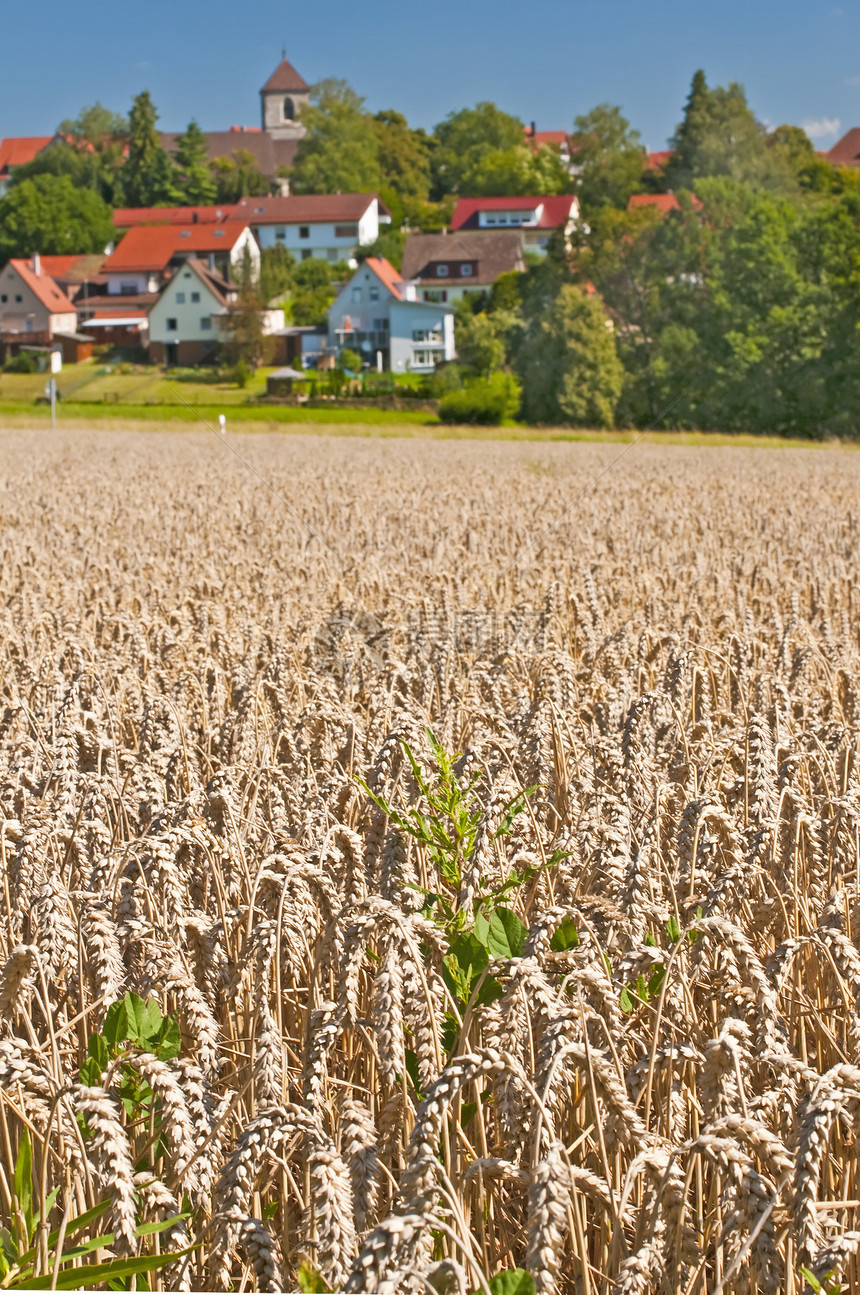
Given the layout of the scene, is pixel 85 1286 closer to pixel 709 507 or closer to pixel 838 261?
pixel 709 507

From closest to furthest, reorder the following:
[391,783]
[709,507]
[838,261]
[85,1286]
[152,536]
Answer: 1. [85,1286]
2. [391,783]
3. [152,536]
4. [709,507]
5. [838,261]

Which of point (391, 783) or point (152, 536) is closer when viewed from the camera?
point (391, 783)

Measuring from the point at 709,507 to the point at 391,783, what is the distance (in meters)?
11.9

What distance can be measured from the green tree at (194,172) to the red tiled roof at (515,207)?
34.3 metres

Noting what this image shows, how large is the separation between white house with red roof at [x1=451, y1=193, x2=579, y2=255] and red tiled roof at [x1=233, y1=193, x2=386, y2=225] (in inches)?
384

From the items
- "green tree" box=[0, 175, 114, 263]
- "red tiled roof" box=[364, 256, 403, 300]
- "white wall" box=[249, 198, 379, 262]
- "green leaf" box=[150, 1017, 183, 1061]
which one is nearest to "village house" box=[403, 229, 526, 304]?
"red tiled roof" box=[364, 256, 403, 300]

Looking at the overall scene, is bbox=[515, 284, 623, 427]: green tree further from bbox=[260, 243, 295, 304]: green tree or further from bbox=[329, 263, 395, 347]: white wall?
bbox=[329, 263, 395, 347]: white wall

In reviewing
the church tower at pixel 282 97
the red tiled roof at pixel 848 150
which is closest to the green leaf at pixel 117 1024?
the red tiled roof at pixel 848 150

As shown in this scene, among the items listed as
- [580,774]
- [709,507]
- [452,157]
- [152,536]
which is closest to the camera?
[580,774]

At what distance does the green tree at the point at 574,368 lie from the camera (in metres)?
53.2

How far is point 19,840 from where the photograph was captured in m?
2.83

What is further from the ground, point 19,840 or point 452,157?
point 452,157

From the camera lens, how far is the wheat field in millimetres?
1840

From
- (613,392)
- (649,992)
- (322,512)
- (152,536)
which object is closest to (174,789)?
(649,992)
